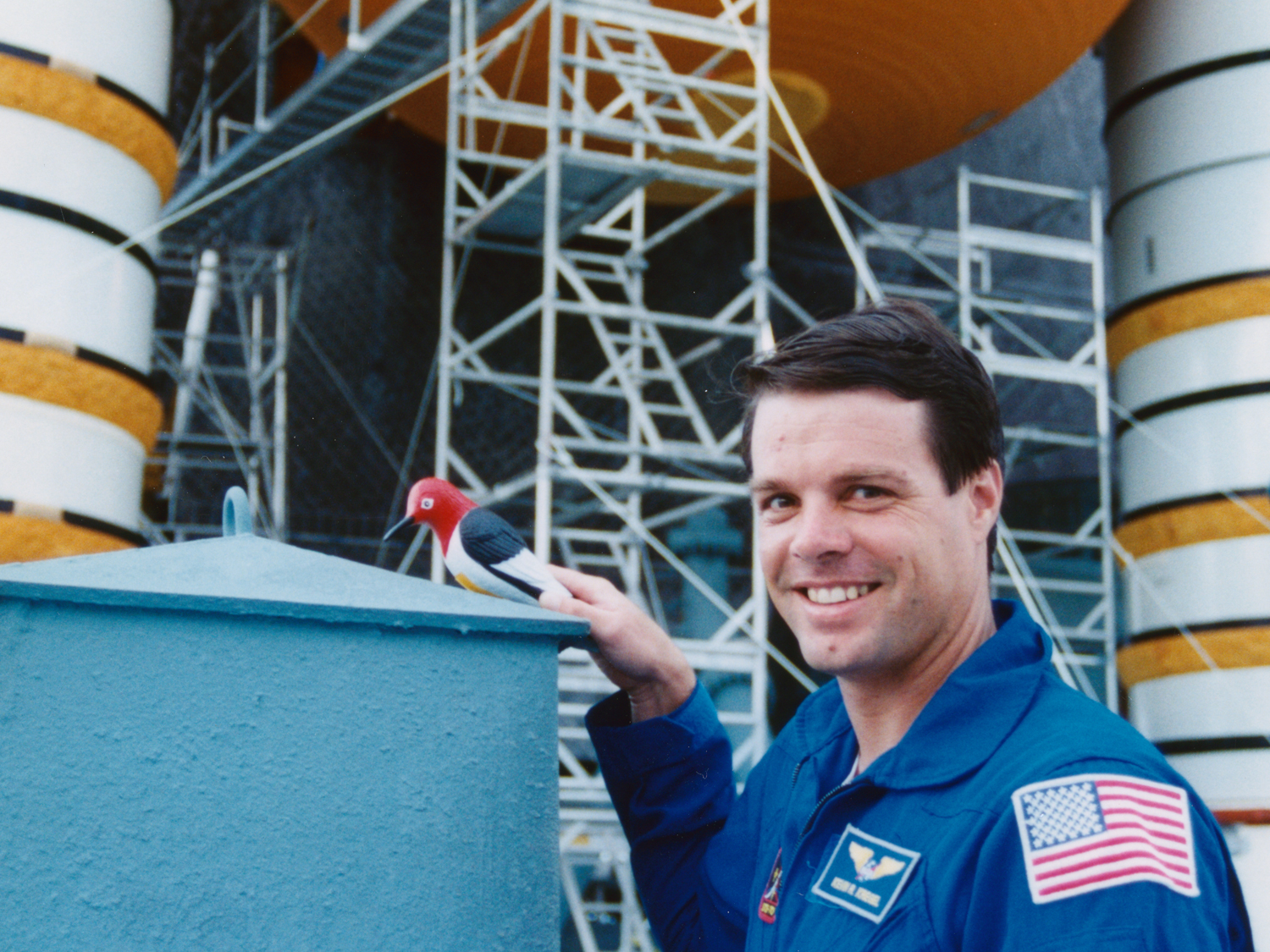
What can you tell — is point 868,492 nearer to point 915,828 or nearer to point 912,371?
point 912,371

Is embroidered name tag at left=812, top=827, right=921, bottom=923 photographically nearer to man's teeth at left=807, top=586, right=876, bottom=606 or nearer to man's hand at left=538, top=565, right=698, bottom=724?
man's teeth at left=807, top=586, right=876, bottom=606

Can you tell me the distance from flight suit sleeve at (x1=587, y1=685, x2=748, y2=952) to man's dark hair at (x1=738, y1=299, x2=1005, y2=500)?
59 centimetres

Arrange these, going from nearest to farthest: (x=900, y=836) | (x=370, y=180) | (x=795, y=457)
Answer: (x=900, y=836)
(x=795, y=457)
(x=370, y=180)

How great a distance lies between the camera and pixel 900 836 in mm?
1496

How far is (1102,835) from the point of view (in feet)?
4.12

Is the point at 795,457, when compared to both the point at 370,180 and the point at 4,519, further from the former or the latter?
the point at 370,180

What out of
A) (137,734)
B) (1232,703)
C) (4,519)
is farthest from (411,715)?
(1232,703)

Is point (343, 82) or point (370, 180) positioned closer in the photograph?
point (343, 82)

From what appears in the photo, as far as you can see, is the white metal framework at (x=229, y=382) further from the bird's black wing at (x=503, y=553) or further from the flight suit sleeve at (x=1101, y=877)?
the flight suit sleeve at (x=1101, y=877)

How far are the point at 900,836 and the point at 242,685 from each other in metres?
0.76

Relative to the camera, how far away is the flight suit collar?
1510mm

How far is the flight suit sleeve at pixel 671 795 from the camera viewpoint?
200cm

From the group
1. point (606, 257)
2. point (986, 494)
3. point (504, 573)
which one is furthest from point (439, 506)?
point (606, 257)

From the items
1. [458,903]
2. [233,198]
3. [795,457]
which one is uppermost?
[233,198]
